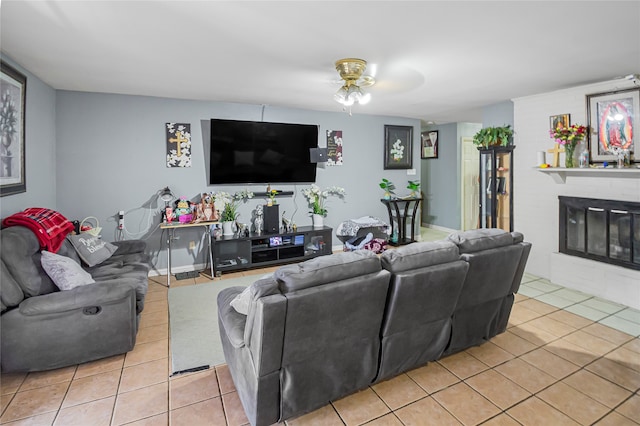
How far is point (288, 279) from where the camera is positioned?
1.78m

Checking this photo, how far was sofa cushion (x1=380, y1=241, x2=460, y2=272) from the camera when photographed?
2115 millimetres

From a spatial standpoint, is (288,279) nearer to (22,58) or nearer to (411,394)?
(411,394)

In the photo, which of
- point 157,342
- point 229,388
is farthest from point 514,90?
point 157,342

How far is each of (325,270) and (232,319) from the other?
2.20ft

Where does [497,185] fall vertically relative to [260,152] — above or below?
below

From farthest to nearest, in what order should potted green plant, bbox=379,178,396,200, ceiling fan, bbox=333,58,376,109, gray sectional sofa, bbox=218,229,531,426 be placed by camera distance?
potted green plant, bbox=379,178,396,200 → ceiling fan, bbox=333,58,376,109 → gray sectional sofa, bbox=218,229,531,426

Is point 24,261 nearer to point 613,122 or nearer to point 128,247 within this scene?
point 128,247

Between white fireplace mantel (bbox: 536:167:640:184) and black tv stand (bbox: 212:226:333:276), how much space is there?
2.97m

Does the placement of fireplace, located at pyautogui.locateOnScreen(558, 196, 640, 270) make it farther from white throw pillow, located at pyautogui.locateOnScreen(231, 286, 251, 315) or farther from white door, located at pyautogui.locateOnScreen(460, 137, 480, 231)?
white throw pillow, located at pyautogui.locateOnScreen(231, 286, 251, 315)

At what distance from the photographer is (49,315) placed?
233cm

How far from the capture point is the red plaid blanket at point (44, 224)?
2711 mm

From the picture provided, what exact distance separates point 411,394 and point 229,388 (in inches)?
45.6

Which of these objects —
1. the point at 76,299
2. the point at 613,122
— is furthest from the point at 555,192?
the point at 76,299

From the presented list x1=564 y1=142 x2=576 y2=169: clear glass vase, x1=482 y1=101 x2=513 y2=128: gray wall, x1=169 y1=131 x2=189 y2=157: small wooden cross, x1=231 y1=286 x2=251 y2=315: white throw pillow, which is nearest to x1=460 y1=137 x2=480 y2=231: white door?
x1=482 y1=101 x2=513 y2=128: gray wall
